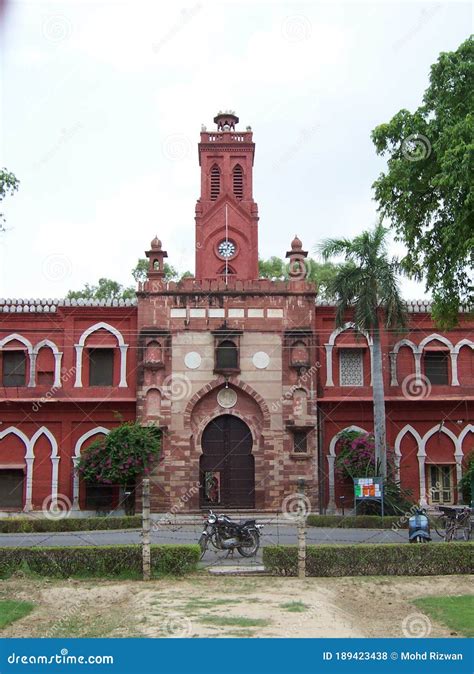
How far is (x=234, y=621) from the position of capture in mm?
10656

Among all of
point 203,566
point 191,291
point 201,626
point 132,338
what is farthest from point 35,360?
point 201,626

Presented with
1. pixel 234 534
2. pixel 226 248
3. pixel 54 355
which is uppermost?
pixel 226 248

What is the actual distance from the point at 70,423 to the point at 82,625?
19.2m

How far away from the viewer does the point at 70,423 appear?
29.5 metres

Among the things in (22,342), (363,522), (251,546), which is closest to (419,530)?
(251,546)

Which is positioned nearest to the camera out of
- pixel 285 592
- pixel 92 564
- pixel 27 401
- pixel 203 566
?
pixel 285 592

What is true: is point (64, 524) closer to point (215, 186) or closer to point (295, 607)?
point (295, 607)

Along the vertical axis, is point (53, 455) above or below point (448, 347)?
below

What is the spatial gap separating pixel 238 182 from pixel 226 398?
39.0 ft

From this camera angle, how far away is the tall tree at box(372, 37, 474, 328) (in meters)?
17.7

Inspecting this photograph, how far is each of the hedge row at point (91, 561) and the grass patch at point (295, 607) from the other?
140 inches

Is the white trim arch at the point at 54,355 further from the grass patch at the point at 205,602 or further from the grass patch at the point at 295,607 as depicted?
the grass patch at the point at 295,607
